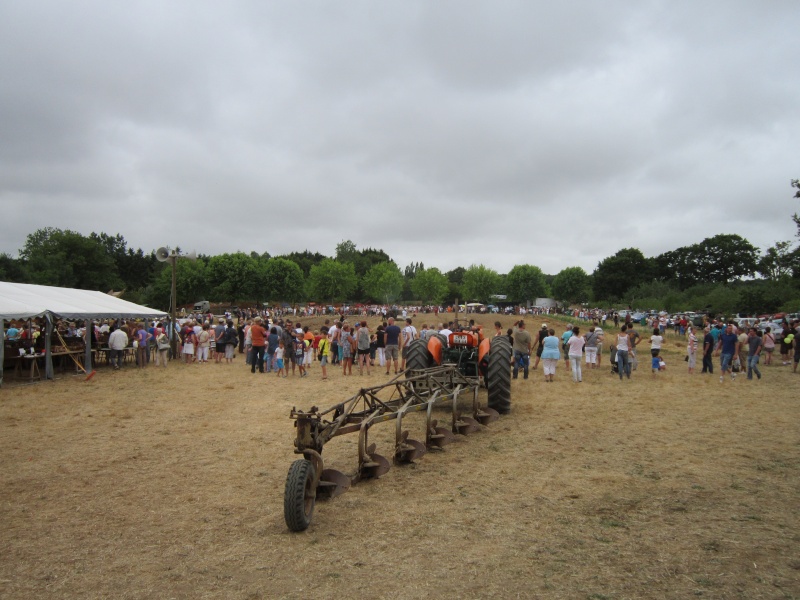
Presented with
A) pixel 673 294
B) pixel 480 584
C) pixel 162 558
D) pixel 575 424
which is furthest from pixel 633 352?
pixel 673 294

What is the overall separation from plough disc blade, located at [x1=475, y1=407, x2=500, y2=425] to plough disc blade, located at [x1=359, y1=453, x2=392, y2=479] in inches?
122

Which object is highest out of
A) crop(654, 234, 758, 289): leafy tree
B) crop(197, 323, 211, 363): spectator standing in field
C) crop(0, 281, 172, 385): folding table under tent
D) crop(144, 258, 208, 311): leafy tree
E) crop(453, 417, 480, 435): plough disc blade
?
crop(654, 234, 758, 289): leafy tree

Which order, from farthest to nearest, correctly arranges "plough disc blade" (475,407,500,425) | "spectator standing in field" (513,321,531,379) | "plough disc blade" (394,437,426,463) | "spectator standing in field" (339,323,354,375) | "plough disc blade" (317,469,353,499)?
"spectator standing in field" (339,323,354,375) < "spectator standing in field" (513,321,531,379) < "plough disc blade" (475,407,500,425) < "plough disc blade" (394,437,426,463) < "plough disc blade" (317,469,353,499)

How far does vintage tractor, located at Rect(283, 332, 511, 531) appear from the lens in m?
4.94

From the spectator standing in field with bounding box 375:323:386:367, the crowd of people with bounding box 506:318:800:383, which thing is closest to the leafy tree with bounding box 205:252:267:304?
the spectator standing in field with bounding box 375:323:386:367

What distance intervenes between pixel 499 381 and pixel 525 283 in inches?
3696

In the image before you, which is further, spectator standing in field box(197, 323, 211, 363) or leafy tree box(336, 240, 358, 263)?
leafy tree box(336, 240, 358, 263)

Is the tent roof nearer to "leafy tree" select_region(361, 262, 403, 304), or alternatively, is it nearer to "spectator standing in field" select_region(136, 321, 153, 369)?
"spectator standing in field" select_region(136, 321, 153, 369)

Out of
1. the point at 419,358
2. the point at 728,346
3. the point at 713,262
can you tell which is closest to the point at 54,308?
the point at 419,358

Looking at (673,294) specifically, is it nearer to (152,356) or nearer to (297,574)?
(152,356)

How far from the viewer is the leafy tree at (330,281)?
79.9 meters

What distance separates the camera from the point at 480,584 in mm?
3809

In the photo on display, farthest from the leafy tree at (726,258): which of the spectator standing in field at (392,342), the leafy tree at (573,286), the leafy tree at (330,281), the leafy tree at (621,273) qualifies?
the spectator standing in field at (392,342)

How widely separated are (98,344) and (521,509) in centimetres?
1752
